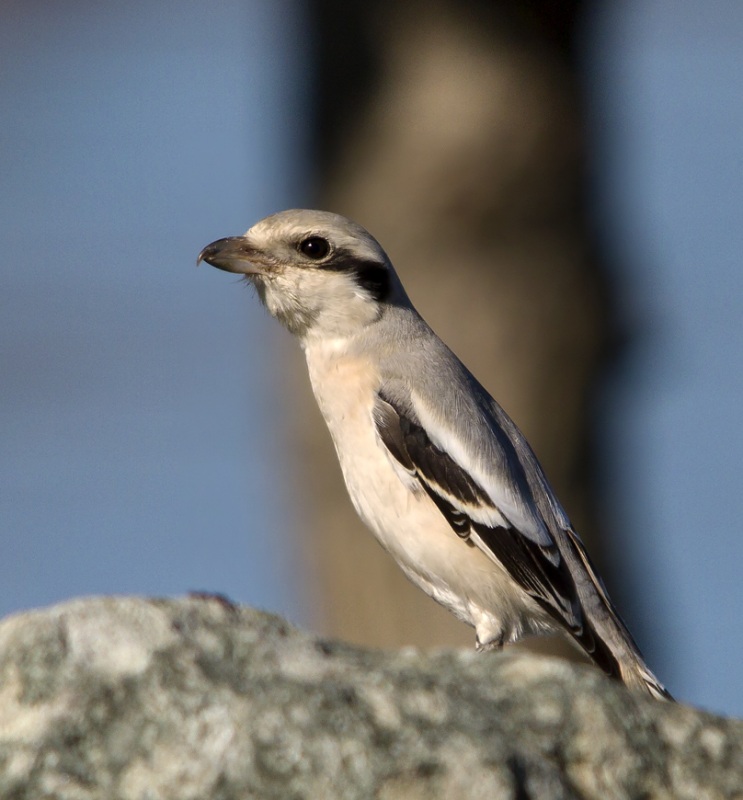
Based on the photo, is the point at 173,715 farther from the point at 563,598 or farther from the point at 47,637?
the point at 563,598

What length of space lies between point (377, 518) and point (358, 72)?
3.82 metres

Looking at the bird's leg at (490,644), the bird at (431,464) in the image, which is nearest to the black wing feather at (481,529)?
the bird at (431,464)

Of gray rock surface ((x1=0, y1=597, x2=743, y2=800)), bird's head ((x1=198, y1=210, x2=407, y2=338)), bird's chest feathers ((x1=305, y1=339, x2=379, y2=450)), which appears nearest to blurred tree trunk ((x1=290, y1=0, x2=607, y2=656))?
bird's head ((x1=198, y1=210, x2=407, y2=338))

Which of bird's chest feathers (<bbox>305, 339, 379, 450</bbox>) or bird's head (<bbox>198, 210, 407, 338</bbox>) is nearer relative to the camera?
bird's chest feathers (<bbox>305, 339, 379, 450</bbox>)

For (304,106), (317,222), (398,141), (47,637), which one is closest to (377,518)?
(317,222)

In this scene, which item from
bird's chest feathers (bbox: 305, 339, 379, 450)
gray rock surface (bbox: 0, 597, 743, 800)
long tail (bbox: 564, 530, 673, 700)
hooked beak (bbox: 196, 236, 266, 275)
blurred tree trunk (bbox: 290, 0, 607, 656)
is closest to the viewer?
gray rock surface (bbox: 0, 597, 743, 800)

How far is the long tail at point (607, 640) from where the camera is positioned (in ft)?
15.1

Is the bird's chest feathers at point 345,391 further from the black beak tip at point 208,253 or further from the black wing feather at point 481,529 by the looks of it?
the black beak tip at point 208,253

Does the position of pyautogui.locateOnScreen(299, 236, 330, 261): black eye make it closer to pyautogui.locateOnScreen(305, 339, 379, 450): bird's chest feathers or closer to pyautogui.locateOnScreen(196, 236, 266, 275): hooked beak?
pyautogui.locateOnScreen(196, 236, 266, 275): hooked beak

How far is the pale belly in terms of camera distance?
461 cm

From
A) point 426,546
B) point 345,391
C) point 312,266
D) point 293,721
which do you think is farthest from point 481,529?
point 293,721

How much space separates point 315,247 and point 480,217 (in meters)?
2.40

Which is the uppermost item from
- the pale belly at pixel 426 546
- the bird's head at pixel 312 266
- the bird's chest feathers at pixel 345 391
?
the bird's head at pixel 312 266

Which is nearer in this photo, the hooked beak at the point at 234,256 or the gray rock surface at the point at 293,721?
the gray rock surface at the point at 293,721
